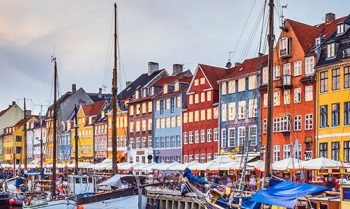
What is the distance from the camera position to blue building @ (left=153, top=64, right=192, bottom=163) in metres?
71.4

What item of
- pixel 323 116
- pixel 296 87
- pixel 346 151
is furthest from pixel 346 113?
pixel 296 87

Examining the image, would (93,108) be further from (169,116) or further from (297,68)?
(297,68)

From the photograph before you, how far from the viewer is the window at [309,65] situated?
50.8m

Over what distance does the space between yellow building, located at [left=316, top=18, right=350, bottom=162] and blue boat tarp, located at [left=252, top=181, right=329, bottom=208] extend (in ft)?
84.8

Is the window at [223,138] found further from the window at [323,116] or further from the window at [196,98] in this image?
the window at [323,116]

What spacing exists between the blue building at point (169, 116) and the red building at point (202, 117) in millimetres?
1528

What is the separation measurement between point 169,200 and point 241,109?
65.3ft

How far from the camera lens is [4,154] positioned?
128750mm

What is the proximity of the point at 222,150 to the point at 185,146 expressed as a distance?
983 cm

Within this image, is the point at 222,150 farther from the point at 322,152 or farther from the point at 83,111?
the point at 83,111

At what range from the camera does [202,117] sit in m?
66.9

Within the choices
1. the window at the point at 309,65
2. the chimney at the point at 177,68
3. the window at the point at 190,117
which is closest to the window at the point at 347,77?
the window at the point at 309,65

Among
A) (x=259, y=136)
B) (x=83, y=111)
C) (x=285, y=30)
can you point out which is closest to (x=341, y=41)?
(x=285, y=30)

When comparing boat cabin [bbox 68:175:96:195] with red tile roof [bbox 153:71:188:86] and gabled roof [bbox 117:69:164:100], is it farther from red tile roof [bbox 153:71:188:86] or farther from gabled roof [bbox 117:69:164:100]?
gabled roof [bbox 117:69:164:100]
